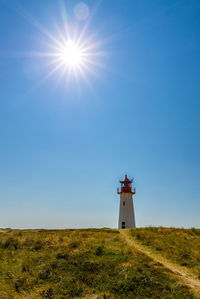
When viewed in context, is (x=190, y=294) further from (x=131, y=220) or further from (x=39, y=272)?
(x=131, y=220)

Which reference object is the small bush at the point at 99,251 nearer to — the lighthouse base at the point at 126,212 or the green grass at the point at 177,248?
the green grass at the point at 177,248

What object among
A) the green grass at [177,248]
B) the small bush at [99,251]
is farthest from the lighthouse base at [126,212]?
the small bush at [99,251]

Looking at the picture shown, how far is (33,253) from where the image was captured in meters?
15.1

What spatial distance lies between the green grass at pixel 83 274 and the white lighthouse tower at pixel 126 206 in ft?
80.9

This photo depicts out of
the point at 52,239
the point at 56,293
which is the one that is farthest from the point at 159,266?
the point at 52,239

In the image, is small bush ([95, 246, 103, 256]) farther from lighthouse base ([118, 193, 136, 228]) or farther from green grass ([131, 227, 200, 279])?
lighthouse base ([118, 193, 136, 228])

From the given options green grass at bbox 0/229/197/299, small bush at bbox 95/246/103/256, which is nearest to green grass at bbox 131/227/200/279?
A: green grass at bbox 0/229/197/299

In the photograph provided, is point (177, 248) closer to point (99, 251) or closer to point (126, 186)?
point (99, 251)

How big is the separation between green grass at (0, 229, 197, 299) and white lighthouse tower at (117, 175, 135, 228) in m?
24.6

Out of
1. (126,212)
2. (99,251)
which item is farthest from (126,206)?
(99,251)

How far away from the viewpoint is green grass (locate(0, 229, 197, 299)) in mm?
9422

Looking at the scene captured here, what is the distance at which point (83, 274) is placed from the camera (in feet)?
36.7

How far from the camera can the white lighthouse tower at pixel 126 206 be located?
130 feet

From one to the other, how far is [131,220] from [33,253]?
28.2m
